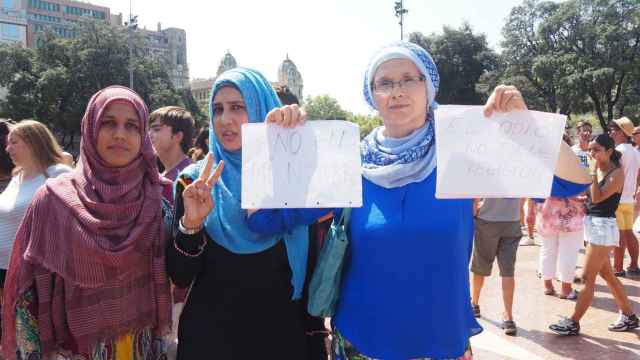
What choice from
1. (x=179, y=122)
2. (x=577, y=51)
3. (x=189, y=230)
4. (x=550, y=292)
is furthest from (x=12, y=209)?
(x=577, y=51)

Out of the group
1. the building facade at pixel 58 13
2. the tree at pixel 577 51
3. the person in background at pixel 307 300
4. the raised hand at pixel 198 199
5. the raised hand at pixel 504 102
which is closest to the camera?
the raised hand at pixel 504 102

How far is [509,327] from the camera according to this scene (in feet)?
14.6

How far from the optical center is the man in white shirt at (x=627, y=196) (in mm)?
6289

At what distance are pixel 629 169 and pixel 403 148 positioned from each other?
5982mm

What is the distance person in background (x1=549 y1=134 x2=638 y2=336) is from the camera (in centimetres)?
432

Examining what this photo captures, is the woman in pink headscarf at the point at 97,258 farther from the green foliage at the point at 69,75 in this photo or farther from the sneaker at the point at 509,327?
the green foliage at the point at 69,75

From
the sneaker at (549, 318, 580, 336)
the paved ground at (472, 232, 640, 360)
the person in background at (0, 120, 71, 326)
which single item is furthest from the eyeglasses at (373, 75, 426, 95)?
the sneaker at (549, 318, 580, 336)

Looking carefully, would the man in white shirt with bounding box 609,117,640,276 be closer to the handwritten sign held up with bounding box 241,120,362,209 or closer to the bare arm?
the bare arm

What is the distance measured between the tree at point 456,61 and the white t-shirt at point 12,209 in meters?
28.8

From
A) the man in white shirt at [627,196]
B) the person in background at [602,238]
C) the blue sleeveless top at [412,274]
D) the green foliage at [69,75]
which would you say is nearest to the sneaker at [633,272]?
the man in white shirt at [627,196]

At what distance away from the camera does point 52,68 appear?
30.8 metres

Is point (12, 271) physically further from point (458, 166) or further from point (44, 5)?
point (44, 5)

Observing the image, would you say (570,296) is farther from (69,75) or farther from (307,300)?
(69,75)

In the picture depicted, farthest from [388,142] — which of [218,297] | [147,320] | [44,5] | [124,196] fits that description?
[44,5]
